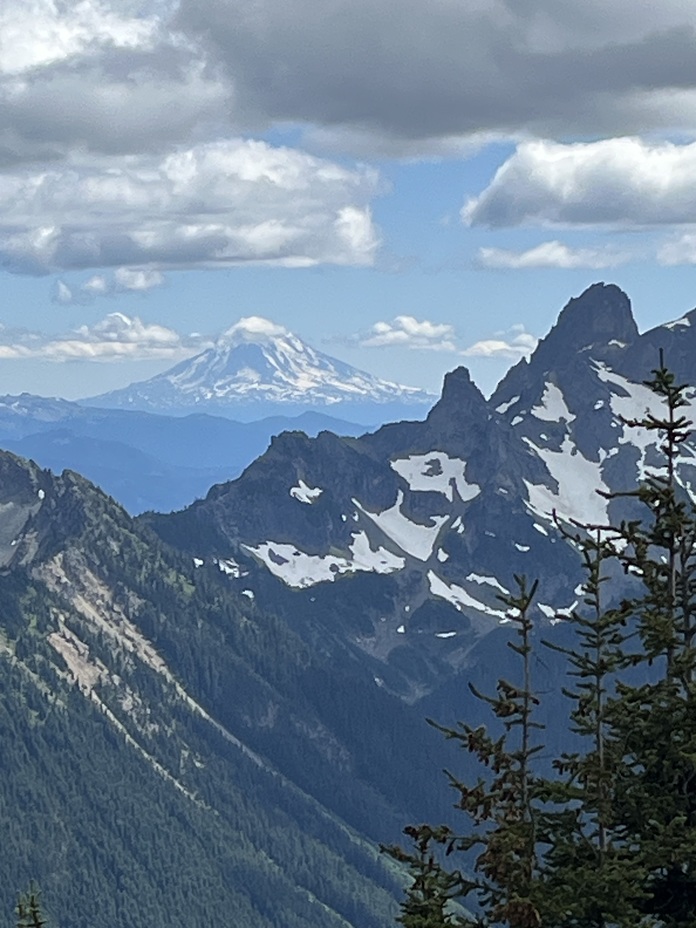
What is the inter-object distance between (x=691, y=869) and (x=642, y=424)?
391 inches

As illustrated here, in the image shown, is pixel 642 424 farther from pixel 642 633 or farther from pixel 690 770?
pixel 690 770

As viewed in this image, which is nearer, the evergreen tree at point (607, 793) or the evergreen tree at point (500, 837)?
the evergreen tree at point (500, 837)

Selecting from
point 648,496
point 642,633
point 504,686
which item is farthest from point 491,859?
point 648,496

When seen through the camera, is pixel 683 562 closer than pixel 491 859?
No

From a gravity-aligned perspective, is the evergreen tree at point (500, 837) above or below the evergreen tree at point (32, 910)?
above

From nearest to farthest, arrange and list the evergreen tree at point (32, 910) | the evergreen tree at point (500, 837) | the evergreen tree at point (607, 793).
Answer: the evergreen tree at point (500, 837) < the evergreen tree at point (607, 793) < the evergreen tree at point (32, 910)

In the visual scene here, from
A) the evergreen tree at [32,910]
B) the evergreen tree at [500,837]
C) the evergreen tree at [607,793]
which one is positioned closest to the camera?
the evergreen tree at [500,837]

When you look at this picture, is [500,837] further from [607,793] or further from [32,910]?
[32,910]

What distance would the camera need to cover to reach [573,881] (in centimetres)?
3416

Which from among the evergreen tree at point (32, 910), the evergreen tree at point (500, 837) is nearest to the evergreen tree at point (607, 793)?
the evergreen tree at point (500, 837)

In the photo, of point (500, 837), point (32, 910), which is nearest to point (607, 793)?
point (500, 837)

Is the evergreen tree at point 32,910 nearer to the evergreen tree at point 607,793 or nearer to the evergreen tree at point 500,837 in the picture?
the evergreen tree at point 607,793

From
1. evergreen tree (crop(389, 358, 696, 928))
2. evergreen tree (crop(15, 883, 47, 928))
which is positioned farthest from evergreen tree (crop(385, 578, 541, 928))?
evergreen tree (crop(15, 883, 47, 928))

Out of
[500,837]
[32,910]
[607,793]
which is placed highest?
[607,793]
